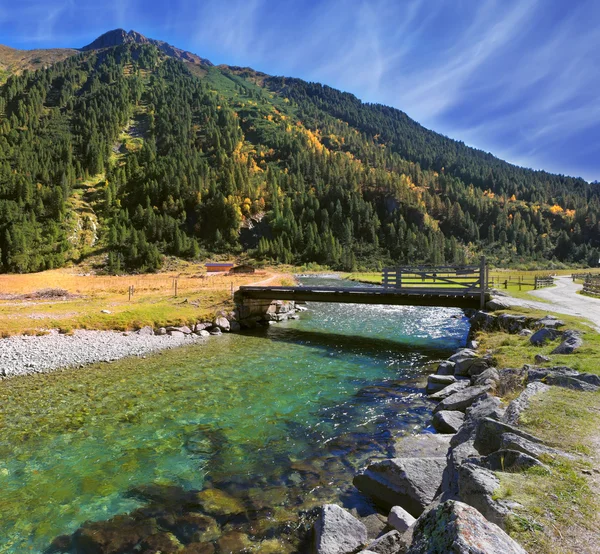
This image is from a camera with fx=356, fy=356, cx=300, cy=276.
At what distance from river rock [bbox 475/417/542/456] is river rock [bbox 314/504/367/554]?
251 centimetres

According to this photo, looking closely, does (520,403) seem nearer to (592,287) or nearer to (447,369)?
(447,369)

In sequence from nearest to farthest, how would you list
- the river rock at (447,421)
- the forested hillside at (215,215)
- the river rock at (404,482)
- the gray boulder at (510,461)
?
the gray boulder at (510,461), the river rock at (404,482), the river rock at (447,421), the forested hillside at (215,215)

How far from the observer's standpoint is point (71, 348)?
65.4 feet

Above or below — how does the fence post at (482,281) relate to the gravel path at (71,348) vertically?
above

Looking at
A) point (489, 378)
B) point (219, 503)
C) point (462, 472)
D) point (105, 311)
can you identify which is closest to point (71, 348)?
point (105, 311)

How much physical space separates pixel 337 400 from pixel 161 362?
10432 mm

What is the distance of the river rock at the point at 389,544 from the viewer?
16.6 feet

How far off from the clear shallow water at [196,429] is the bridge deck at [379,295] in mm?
5799

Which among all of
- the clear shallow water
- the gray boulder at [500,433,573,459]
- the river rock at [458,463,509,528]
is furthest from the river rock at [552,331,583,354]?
the river rock at [458,463,509,528]

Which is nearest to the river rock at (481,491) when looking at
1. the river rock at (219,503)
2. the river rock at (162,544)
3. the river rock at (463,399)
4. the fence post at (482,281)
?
the river rock at (219,503)

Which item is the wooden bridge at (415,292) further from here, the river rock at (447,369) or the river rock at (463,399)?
the river rock at (463,399)

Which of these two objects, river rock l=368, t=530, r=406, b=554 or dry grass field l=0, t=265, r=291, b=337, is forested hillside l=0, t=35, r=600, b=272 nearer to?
dry grass field l=0, t=265, r=291, b=337

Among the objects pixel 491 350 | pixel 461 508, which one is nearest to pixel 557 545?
pixel 461 508

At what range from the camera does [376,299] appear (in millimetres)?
27641
